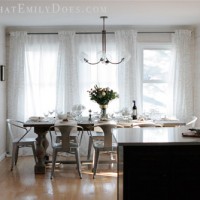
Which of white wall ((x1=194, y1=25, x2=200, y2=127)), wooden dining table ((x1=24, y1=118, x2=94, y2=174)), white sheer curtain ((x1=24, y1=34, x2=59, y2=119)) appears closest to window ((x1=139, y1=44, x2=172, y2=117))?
white wall ((x1=194, y1=25, x2=200, y2=127))

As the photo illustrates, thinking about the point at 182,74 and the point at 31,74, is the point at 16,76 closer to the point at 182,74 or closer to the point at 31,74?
the point at 31,74

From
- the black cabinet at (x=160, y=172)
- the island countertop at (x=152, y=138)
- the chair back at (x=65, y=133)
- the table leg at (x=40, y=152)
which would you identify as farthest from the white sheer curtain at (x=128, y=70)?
the black cabinet at (x=160, y=172)

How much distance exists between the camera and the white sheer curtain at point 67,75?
6836mm

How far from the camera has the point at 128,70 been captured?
6859mm

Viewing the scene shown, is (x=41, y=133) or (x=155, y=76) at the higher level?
(x=155, y=76)

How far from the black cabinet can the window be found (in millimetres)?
3938

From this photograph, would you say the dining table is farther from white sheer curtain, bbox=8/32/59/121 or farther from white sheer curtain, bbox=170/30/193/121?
white sheer curtain, bbox=170/30/193/121

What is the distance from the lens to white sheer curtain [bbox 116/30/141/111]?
22.4ft

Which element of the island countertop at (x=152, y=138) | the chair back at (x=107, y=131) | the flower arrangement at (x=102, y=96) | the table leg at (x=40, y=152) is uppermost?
the flower arrangement at (x=102, y=96)

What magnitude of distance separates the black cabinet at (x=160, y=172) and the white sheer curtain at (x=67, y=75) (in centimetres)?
394

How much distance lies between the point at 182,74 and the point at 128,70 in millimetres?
1091

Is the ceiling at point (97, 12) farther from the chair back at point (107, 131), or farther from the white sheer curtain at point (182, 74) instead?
the chair back at point (107, 131)

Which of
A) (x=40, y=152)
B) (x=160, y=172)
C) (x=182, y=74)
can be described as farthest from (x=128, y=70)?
(x=160, y=172)

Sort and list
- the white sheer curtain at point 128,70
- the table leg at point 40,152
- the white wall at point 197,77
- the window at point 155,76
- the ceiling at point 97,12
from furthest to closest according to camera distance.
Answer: the window at point 155,76
the white sheer curtain at point 128,70
the white wall at point 197,77
the table leg at point 40,152
the ceiling at point 97,12
